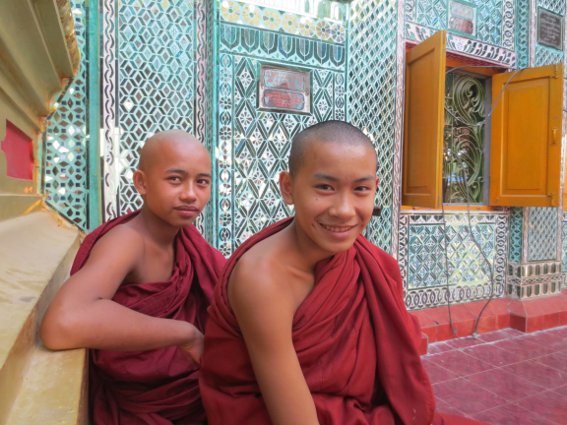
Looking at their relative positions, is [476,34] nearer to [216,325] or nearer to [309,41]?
[309,41]

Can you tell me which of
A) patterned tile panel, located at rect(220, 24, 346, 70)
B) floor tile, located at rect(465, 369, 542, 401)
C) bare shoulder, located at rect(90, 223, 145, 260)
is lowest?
floor tile, located at rect(465, 369, 542, 401)

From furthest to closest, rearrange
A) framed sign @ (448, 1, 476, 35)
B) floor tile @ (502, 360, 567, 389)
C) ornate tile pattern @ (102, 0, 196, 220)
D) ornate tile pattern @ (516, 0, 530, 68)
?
ornate tile pattern @ (516, 0, 530, 68), framed sign @ (448, 1, 476, 35), floor tile @ (502, 360, 567, 389), ornate tile pattern @ (102, 0, 196, 220)

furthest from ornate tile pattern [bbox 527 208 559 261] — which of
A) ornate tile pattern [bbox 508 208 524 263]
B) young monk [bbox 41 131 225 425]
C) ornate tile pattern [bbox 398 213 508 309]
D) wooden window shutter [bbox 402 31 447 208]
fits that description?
young monk [bbox 41 131 225 425]

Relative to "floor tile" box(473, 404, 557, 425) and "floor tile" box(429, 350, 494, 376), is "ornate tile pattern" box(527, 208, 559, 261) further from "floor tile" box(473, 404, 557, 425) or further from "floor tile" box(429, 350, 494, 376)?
"floor tile" box(473, 404, 557, 425)

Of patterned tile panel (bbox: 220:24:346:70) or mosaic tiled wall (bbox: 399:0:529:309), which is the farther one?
mosaic tiled wall (bbox: 399:0:529:309)

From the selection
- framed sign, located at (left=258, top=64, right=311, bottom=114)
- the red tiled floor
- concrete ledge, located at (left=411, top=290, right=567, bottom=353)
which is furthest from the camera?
concrete ledge, located at (left=411, top=290, right=567, bottom=353)

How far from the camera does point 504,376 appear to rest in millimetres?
3531

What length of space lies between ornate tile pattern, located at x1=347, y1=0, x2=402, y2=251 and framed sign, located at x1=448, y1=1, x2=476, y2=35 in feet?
2.59

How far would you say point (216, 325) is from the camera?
1352mm

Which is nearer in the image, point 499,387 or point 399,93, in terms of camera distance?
point 499,387

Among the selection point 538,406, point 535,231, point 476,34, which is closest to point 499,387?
point 538,406

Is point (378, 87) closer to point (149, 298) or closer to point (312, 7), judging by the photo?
point (312, 7)

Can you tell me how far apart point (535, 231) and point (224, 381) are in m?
4.82

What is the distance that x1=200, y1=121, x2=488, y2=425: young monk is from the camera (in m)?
1.18
